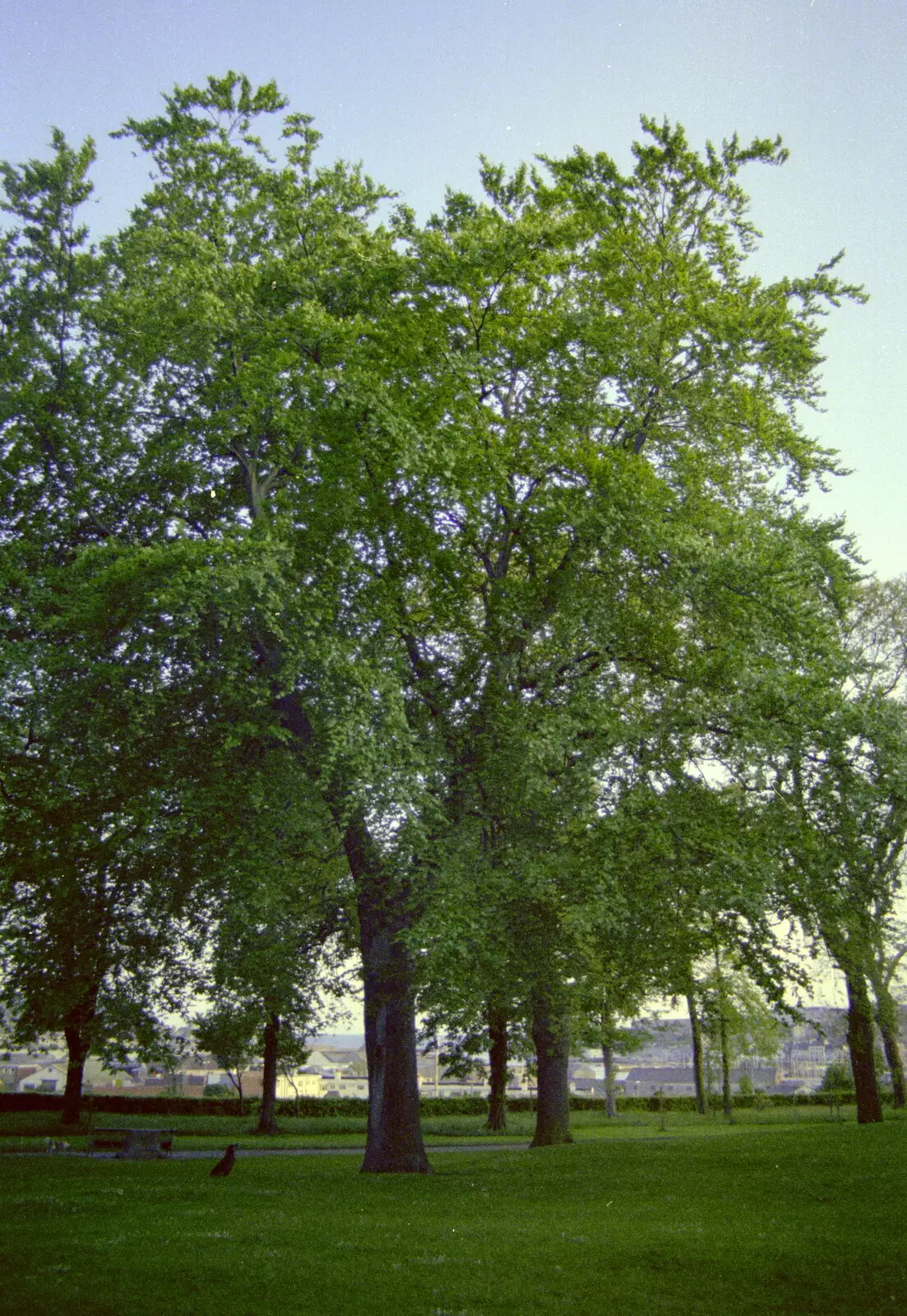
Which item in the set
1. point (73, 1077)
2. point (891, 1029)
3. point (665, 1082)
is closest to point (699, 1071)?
point (891, 1029)

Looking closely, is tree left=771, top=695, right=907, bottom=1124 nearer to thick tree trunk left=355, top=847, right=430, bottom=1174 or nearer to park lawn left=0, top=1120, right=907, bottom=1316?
park lawn left=0, top=1120, right=907, bottom=1316

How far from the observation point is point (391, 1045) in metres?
21.7

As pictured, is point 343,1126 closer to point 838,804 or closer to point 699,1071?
point 699,1071

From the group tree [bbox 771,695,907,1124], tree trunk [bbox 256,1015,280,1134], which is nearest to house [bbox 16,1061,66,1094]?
tree trunk [bbox 256,1015,280,1134]

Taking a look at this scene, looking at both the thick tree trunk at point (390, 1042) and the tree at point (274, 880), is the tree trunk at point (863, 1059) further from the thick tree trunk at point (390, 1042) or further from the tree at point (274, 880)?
the thick tree trunk at point (390, 1042)

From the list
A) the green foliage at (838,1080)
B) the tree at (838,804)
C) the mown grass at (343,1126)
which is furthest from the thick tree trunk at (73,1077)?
the green foliage at (838,1080)

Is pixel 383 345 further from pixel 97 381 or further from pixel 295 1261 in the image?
pixel 295 1261

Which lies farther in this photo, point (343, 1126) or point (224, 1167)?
point (343, 1126)

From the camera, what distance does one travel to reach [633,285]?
21.7 metres

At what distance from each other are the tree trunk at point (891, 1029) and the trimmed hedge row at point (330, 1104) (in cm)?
751

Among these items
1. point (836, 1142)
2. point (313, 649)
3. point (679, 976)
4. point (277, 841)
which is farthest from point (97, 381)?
point (836, 1142)

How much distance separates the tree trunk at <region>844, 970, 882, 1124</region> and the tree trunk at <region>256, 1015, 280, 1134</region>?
2321cm

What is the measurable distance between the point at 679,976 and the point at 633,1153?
880cm

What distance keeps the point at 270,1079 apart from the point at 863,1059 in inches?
1015
